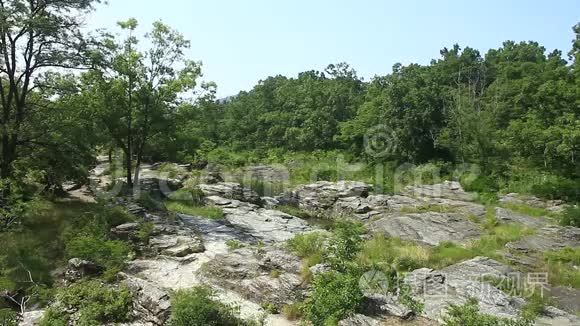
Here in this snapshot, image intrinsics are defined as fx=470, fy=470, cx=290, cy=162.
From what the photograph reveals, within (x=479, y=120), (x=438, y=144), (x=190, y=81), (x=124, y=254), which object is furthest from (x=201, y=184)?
(x=479, y=120)

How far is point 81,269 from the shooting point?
50.3 ft

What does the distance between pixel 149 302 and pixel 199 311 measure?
226 cm

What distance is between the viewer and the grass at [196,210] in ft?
83.7

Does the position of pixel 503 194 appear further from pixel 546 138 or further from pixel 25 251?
pixel 25 251

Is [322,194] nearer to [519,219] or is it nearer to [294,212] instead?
[294,212]

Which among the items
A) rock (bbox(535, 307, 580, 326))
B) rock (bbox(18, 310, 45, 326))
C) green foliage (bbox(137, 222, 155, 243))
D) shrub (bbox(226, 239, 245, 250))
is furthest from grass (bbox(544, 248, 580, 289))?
rock (bbox(18, 310, 45, 326))

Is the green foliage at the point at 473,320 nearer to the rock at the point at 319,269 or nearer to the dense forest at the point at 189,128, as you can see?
the rock at the point at 319,269

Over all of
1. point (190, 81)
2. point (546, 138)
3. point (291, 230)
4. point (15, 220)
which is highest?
point (190, 81)

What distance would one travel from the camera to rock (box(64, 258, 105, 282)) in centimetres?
1523

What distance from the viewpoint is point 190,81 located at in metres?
27.8

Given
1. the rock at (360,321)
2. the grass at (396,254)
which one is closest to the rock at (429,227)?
the grass at (396,254)

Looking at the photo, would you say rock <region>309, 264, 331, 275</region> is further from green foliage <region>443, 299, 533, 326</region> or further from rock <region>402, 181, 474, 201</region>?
rock <region>402, 181, 474, 201</region>

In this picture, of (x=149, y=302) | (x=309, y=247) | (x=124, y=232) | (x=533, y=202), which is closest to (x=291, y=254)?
(x=309, y=247)

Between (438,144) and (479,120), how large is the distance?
371 centimetres
